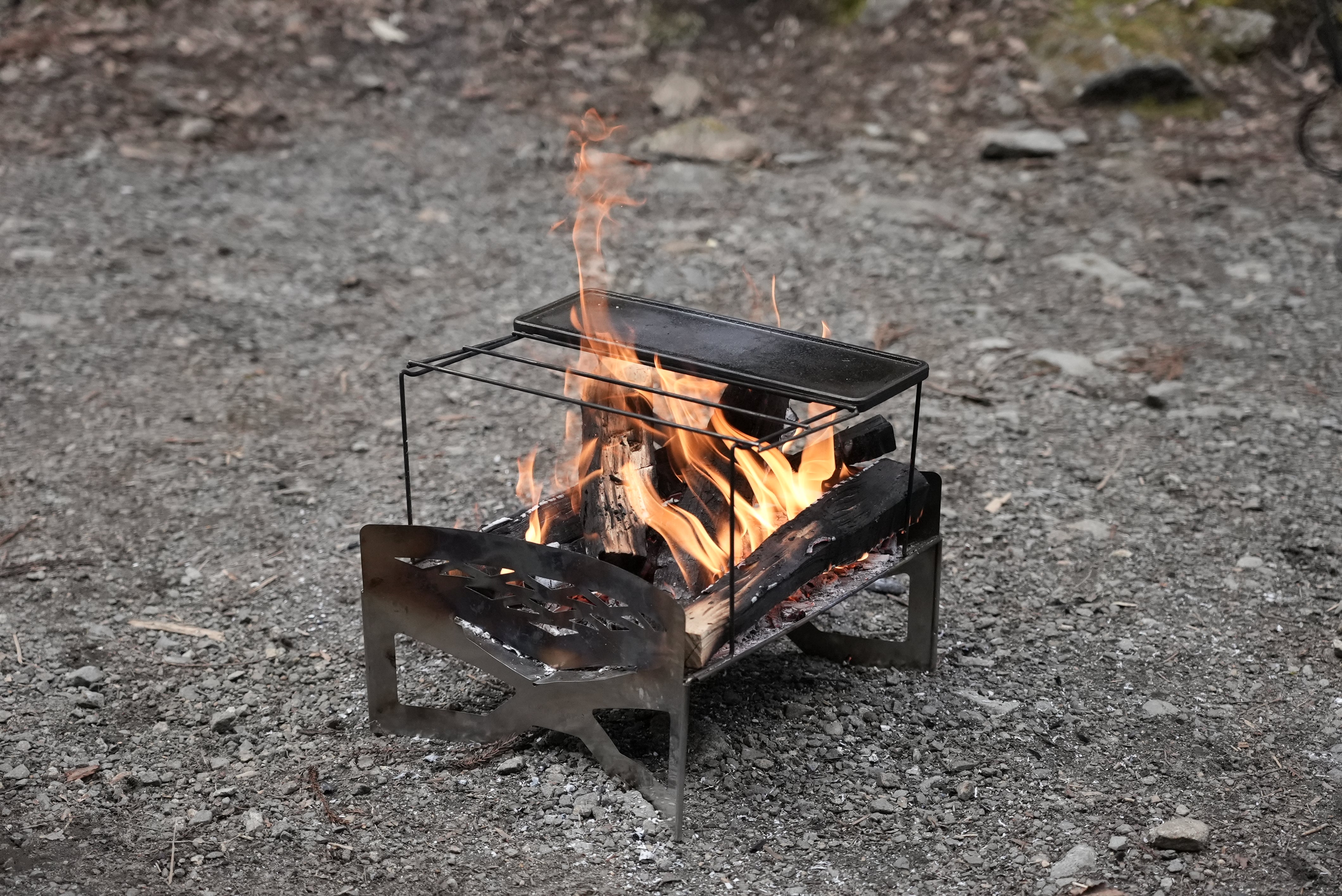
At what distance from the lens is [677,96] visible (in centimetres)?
830

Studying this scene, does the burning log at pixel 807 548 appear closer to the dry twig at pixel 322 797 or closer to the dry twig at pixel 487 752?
the dry twig at pixel 487 752

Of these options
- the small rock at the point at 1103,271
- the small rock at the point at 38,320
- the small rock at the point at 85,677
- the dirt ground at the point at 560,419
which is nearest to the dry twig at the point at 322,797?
the dirt ground at the point at 560,419

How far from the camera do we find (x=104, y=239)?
21.9 feet

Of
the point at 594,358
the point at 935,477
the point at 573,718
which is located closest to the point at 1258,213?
the point at 935,477

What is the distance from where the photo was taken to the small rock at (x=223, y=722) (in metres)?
3.47

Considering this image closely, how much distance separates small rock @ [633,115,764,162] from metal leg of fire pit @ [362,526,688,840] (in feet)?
16.4

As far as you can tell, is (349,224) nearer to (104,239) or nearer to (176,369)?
(104,239)

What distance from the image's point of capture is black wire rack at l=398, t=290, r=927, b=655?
295 centimetres

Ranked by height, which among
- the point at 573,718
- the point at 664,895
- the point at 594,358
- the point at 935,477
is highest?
the point at 594,358

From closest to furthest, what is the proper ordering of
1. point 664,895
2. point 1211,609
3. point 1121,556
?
point 664,895 → point 1211,609 → point 1121,556

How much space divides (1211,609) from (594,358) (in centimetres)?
209

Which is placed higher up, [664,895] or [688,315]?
[688,315]

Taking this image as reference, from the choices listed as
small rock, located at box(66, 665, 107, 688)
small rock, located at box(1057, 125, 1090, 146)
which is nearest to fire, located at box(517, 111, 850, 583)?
small rock, located at box(66, 665, 107, 688)

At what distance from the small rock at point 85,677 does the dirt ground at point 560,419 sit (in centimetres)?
7
